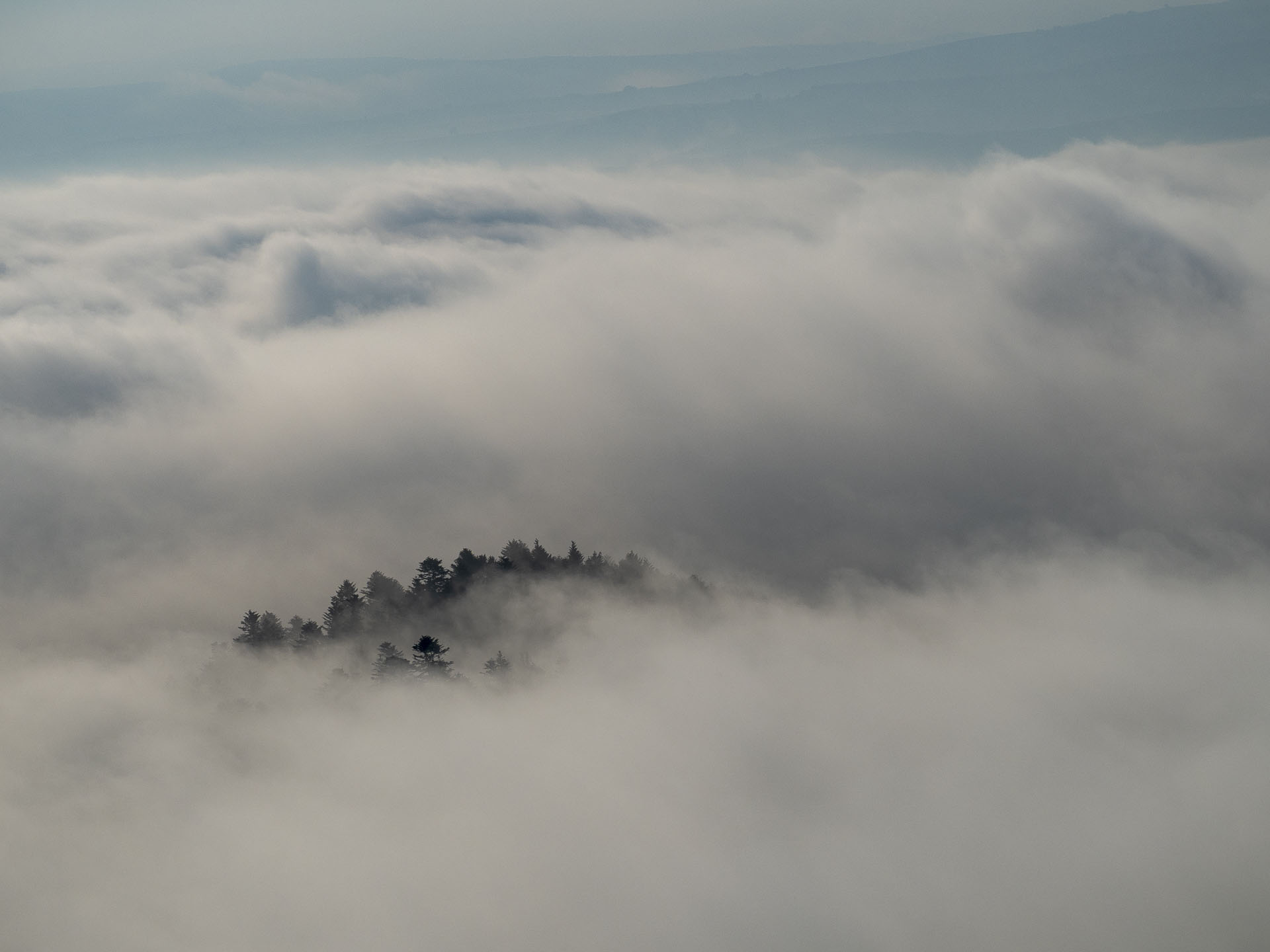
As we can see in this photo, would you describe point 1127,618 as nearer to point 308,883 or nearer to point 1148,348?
point 308,883

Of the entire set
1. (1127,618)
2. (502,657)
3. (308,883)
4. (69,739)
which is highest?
(502,657)

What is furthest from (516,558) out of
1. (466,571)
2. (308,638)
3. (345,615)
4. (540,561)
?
(308,638)

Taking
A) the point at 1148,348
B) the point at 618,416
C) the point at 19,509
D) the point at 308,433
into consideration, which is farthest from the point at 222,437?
the point at 1148,348

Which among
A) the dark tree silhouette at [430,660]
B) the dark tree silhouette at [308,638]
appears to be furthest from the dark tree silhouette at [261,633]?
the dark tree silhouette at [430,660]

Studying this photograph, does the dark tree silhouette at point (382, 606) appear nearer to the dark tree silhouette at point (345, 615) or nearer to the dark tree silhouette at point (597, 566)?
the dark tree silhouette at point (345, 615)

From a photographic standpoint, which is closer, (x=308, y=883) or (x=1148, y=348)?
(x=308, y=883)

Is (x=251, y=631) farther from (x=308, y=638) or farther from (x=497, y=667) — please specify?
(x=497, y=667)
